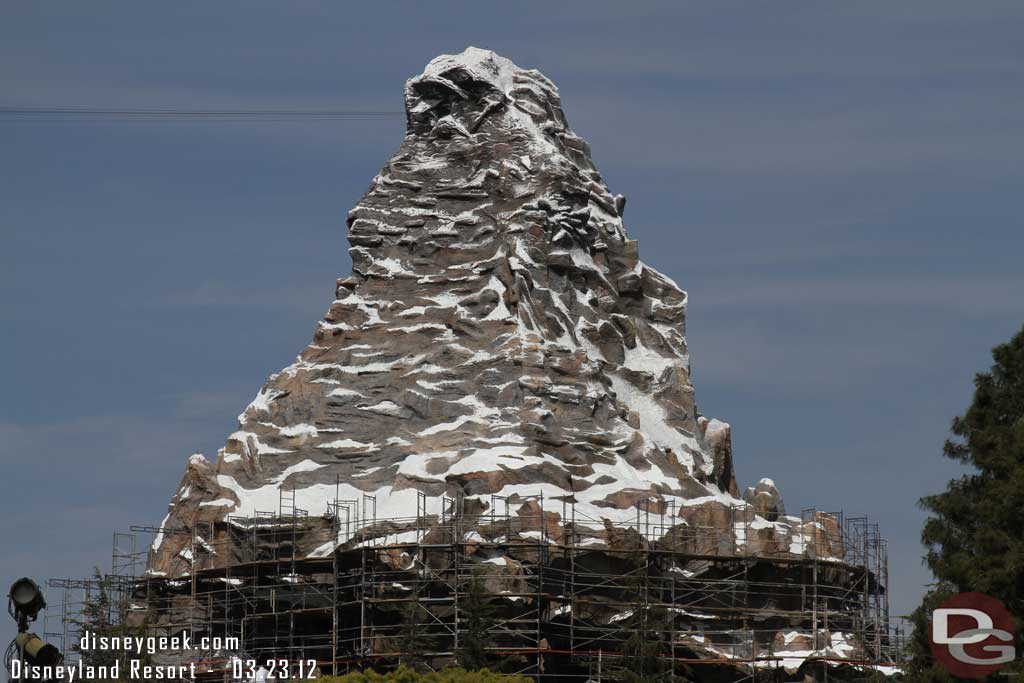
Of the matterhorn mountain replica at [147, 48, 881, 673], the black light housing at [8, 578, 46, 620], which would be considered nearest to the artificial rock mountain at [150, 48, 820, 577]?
the matterhorn mountain replica at [147, 48, 881, 673]

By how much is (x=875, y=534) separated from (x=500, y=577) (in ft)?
62.1

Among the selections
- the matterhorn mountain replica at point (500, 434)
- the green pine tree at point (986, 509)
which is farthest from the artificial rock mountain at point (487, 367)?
the green pine tree at point (986, 509)

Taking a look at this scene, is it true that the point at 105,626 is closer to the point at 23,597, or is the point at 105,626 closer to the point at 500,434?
the point at 500,434

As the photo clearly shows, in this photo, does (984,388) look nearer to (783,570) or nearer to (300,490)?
(783,570)

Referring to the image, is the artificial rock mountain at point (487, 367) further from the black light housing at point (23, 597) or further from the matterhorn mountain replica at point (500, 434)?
the black light housing at point (23, 597)

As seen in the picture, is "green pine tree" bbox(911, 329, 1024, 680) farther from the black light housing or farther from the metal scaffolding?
the black light housing

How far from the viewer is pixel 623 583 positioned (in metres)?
94.9

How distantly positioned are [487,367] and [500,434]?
4.67 metres

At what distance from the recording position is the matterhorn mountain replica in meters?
94.1

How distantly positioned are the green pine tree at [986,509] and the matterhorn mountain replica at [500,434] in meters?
24.4

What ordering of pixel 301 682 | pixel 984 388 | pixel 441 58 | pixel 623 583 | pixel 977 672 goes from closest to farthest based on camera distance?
pixel 977 672 < pixel 984 388 < pixel 301 682 < pixel 623 583 < pixel 441 58

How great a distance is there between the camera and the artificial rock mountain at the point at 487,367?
325 ft

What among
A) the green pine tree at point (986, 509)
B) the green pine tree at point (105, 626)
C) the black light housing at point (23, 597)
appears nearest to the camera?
the black light housing at point (23, 597)

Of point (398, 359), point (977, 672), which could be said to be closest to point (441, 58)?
point (398, 359)
